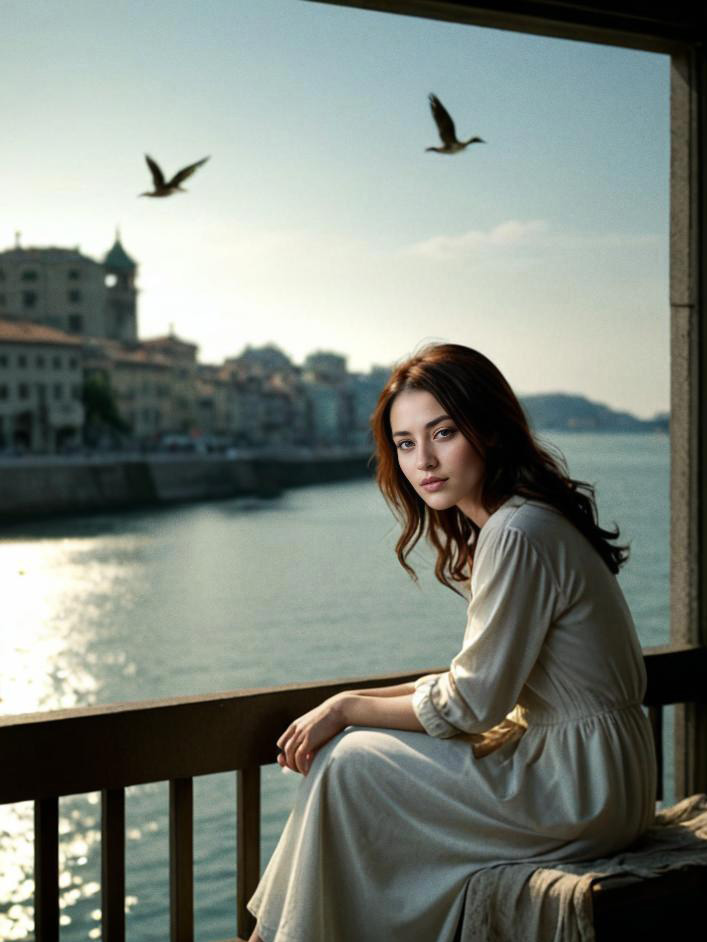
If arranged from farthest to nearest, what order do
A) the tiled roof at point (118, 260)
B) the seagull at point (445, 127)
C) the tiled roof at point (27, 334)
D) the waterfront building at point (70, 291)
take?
the tiled roof at point (118, 260) → the tiled roof at point (27, 334) → the waterfront building at point (70, 291) → the seagull at point (445, 127)

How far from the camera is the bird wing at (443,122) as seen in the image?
2143 millimetres

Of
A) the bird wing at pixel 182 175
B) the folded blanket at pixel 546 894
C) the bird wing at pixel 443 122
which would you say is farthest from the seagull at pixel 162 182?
the folded blanket at pixel 546 894

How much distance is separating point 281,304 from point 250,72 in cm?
539

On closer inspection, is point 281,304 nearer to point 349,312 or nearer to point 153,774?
point 349,312

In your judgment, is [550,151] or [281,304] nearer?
[281,304]

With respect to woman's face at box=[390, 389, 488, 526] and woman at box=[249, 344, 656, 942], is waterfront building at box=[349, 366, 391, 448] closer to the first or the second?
woman's face at box=[390, 389, 488, 526]

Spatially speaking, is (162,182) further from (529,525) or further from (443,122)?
(529,525)

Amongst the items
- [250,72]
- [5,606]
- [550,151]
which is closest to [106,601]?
[5,606]

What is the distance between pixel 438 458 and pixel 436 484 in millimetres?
40

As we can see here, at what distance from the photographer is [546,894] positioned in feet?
4.73

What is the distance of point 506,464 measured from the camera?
1.64 m

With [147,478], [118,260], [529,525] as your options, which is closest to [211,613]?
[147,478]

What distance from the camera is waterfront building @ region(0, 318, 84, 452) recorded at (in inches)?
602

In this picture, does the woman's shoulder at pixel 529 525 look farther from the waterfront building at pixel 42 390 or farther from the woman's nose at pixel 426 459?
the waterfront building at pixel 42 390
